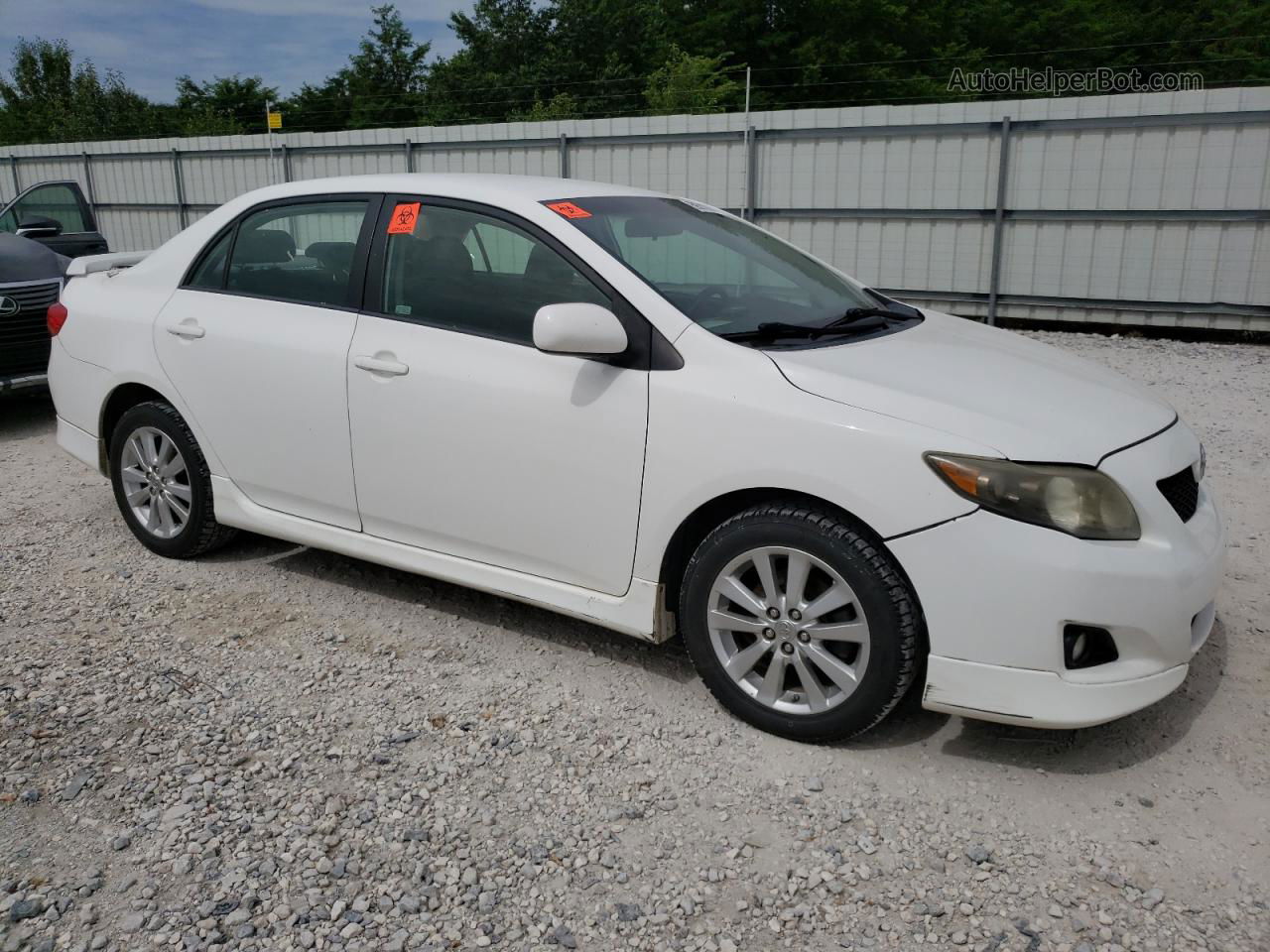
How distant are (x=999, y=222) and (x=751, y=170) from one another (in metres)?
2.97

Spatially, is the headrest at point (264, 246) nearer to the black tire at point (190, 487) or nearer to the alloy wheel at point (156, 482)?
the black tire at point (190, 487)

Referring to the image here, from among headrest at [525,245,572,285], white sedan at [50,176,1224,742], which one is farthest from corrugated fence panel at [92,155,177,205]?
headrest at [525,245,572,285]

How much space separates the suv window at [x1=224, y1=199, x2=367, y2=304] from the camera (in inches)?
158

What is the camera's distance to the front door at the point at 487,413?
3293mm

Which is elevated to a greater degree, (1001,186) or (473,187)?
(1001,186)

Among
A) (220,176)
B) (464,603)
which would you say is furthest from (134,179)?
(464,603)

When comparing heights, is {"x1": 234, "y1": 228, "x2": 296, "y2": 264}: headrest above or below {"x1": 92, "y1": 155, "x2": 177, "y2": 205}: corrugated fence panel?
below

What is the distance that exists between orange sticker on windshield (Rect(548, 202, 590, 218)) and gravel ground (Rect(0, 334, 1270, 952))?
1.55 metres

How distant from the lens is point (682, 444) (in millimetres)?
3121

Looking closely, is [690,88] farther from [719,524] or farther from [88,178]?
[719,524]

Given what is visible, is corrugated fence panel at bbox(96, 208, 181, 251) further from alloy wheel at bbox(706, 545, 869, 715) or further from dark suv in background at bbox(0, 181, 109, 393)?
alloy wheel at bbox(706, 545, 869, 715)

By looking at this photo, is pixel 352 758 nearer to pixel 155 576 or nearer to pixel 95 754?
pixel 95 754

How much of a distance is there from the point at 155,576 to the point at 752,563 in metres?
2.84

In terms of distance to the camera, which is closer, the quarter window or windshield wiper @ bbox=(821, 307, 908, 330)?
windshield wiper @ bbox=(821, 307, 908, 330)
